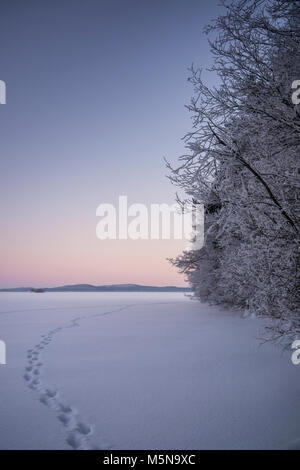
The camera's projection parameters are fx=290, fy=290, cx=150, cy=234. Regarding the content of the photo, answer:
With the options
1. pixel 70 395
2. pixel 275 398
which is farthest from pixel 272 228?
pixel 70 395

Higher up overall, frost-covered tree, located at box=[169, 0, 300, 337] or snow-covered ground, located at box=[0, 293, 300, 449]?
frost-covered tree, located at box=[169, 0, 300, 337]

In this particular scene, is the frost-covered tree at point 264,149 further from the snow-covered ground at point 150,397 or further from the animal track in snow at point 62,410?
the animal track in snow at point 62,410

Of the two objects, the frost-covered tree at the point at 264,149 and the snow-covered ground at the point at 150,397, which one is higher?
the frost-covered tree at the point at 264,149

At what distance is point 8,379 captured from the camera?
522cm

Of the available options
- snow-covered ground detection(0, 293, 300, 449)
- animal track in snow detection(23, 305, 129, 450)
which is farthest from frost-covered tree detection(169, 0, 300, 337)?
animal track in snow detection(23, 305, 129, 450)

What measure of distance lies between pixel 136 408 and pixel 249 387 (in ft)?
6.23

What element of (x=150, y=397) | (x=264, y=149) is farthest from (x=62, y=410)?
(x=264, y=149)

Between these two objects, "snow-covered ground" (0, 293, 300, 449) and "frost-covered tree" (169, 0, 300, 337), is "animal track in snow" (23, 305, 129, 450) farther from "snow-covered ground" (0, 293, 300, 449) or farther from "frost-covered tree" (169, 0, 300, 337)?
"frost-covered tree" (169, 0, 300, 337)

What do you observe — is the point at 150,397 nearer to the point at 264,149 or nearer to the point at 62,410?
the point at 62,410

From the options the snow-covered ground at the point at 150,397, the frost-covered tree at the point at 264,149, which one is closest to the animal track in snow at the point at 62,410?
the snow-covered ground at the point at 150,397

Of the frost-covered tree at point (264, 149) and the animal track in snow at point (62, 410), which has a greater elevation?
the frost-covered tree at point (264, 149)

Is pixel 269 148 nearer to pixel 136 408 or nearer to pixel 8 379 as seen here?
pixel 136 408
